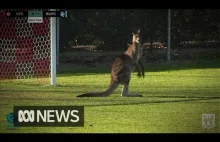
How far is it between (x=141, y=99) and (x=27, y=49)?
32.0 inches

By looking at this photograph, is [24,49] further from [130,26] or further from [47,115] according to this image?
[130,26]

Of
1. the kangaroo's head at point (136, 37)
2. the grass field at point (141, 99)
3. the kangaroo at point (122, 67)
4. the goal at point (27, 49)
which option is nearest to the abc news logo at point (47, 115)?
the grass field at point (141, 99)

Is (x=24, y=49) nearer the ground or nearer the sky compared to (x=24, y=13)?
nearer the ground

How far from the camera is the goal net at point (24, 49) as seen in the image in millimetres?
4809

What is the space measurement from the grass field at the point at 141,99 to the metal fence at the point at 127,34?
0.30ft

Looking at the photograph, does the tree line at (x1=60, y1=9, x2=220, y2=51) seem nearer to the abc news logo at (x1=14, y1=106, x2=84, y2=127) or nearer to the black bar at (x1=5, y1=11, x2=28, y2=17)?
the black bar at (x1=5, y1=11, x2=28, y2=17)

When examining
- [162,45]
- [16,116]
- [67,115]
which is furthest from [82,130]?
[162,45]

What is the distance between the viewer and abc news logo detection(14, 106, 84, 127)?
15.6 ft

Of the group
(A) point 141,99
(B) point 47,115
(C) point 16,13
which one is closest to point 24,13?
(C) point 16,13

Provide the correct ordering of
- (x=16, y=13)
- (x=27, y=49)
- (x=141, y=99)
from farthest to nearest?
(x=27, y=49)
(x=141, y=99)
(x=16, y=13)

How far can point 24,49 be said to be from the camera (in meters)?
4.97

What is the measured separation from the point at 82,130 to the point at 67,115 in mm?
133
